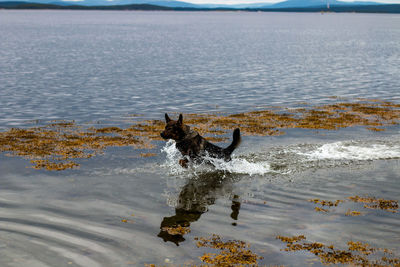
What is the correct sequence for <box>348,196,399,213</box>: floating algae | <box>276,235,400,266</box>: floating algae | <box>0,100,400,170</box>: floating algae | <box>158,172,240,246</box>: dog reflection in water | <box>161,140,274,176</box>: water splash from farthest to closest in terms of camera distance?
<box>0,100,400,170</box>: floating algae < <box>161,140,274,176</box>: water splash < <box>348,196,399,213</box>: floating algae < <box>158,172,240,246</box>: dog reflection in water < <box>276,235,400,266</box>: floating algae

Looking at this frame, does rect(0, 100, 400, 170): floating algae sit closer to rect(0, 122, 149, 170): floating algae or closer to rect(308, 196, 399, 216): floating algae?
rect(0, 122, 149, 170): floating algae

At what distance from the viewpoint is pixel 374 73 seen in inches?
2197

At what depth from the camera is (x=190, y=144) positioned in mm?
17312

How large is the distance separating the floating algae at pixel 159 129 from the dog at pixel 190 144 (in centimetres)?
381

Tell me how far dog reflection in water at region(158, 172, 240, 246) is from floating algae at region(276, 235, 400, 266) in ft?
7.15

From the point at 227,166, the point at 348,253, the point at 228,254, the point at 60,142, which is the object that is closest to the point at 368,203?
the point at 348,253

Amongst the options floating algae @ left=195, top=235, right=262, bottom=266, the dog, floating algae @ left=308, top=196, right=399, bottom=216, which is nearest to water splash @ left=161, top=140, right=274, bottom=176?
the dog

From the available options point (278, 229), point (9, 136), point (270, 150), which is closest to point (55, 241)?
point (278, 229)

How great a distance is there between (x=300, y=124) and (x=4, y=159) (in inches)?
679

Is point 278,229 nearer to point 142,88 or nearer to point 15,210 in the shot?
point 15,210

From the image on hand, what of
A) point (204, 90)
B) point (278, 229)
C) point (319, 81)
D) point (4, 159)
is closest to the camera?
point (278, 229)

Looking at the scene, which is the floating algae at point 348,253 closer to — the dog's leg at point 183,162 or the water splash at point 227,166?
the dog's leg at point 183,162

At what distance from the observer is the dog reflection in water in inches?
487

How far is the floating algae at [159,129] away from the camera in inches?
813
